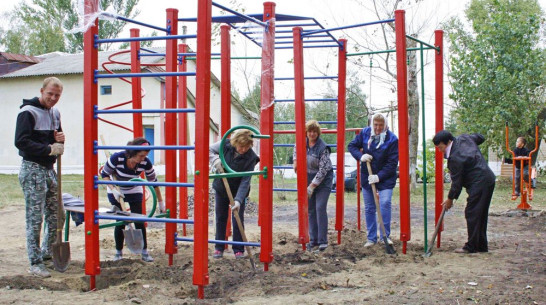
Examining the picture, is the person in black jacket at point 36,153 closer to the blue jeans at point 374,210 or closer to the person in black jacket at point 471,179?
the blue jeans at point 374,210

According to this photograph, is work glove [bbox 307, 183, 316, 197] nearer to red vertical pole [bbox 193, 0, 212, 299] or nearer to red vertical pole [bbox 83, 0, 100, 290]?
red vertical pole [bbox 193, 0, 212, 299]

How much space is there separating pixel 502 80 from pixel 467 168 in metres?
11.4

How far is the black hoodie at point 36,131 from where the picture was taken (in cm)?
491

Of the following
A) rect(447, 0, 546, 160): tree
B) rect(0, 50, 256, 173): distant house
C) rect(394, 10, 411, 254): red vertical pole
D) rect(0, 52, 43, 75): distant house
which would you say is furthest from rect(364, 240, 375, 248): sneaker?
rect(0, 52, 43, 75): distant house

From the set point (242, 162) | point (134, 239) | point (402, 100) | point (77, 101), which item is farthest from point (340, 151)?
point (77, 101)

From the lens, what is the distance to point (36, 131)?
16.6 ft

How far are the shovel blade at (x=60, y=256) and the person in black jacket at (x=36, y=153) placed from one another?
11 cm

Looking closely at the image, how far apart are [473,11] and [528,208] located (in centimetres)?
2595

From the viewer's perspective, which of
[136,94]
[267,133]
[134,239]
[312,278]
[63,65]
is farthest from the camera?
[63,65]

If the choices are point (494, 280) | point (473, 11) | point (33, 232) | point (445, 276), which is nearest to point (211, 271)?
point (33, 232)

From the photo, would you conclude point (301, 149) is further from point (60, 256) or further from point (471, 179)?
point (60, 256)

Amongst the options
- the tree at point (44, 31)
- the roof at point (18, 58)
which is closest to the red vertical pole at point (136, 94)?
the roof at point (18, 58)

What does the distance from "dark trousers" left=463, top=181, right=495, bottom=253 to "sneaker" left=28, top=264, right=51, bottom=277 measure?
4.32 metres

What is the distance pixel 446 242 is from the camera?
22.8ft
